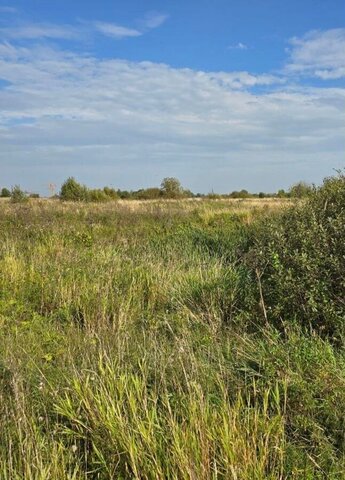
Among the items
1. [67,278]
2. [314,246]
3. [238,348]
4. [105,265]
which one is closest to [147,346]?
[238,348]

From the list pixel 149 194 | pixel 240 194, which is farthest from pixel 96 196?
pixel 240 194

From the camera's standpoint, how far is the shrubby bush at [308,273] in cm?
467

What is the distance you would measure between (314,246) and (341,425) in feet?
7.45

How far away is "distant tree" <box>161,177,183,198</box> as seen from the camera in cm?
4617

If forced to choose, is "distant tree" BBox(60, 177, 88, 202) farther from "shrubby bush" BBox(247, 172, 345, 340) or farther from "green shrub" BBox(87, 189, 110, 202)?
"shrubby bush" BBox(247, 172, 345, 340)

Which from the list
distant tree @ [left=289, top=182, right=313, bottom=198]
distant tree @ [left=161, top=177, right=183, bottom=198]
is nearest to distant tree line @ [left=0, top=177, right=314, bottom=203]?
distant tree @ [left=161, top=177, right=183, bottom=198]

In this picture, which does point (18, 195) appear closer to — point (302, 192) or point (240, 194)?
point (302, 192)

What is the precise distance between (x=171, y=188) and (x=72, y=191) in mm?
12149

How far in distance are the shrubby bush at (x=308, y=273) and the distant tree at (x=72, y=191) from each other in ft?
106

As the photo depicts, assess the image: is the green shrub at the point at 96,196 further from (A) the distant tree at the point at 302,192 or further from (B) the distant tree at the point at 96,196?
(A) the distant tree at the point at 302,192

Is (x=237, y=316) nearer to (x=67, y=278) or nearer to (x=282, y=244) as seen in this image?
(x=282, y=244)

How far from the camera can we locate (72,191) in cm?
3762

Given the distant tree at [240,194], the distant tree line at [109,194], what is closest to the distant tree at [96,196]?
the distant tree line at [109,194]

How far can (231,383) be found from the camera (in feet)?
11.9
